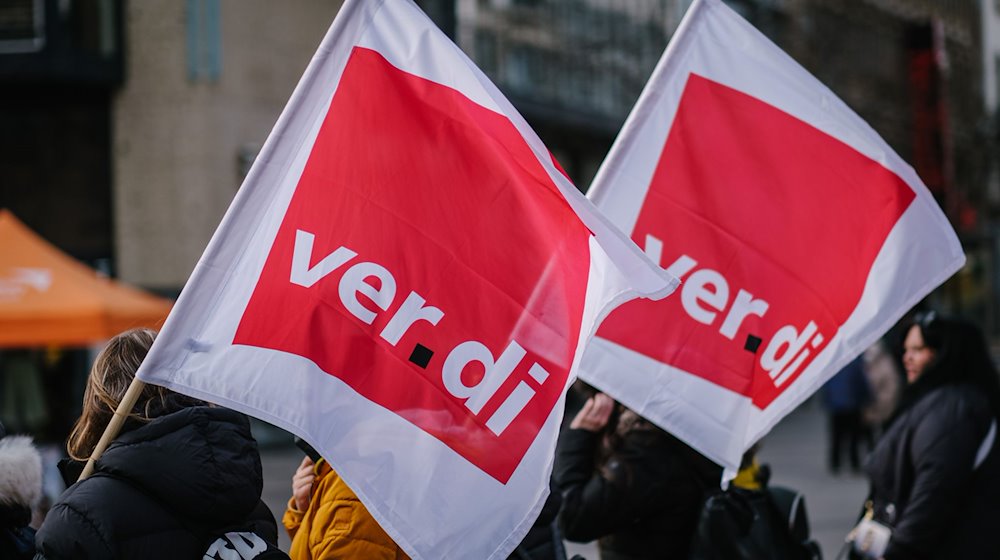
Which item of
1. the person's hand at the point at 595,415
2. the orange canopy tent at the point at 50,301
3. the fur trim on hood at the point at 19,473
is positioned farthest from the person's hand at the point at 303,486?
the orange canopy tent at the point at 50,301

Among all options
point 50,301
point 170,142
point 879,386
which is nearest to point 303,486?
point 50,301

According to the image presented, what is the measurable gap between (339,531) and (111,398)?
67cm

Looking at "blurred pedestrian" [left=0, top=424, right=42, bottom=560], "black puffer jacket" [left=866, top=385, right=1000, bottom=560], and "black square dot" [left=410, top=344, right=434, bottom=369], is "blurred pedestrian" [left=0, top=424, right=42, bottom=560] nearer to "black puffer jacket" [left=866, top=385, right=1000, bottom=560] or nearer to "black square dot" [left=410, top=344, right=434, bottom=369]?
"black square dot" [left=410, top=344, right=434, bottom=369]

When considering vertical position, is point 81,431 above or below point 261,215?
below

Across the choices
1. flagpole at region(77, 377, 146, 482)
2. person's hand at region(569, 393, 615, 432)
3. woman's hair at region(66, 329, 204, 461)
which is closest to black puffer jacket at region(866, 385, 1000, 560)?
person's hand at region(569, 393, 615, 432)

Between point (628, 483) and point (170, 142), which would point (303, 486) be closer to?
point (628, 483)

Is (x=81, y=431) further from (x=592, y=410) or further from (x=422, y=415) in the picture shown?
(x=592, y=410)

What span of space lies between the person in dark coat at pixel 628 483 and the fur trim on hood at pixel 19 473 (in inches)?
69.0

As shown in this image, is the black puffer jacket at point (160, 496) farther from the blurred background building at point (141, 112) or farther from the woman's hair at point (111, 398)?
the blurred background building at point (141, 112)

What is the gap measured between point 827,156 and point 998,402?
4.03 ft

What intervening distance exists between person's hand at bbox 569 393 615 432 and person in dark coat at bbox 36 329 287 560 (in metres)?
1.61

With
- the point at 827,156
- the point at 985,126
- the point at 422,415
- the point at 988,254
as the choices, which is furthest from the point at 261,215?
the point at 985,126

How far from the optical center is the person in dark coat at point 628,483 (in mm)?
4395

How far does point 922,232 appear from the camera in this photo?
15.2 ft
